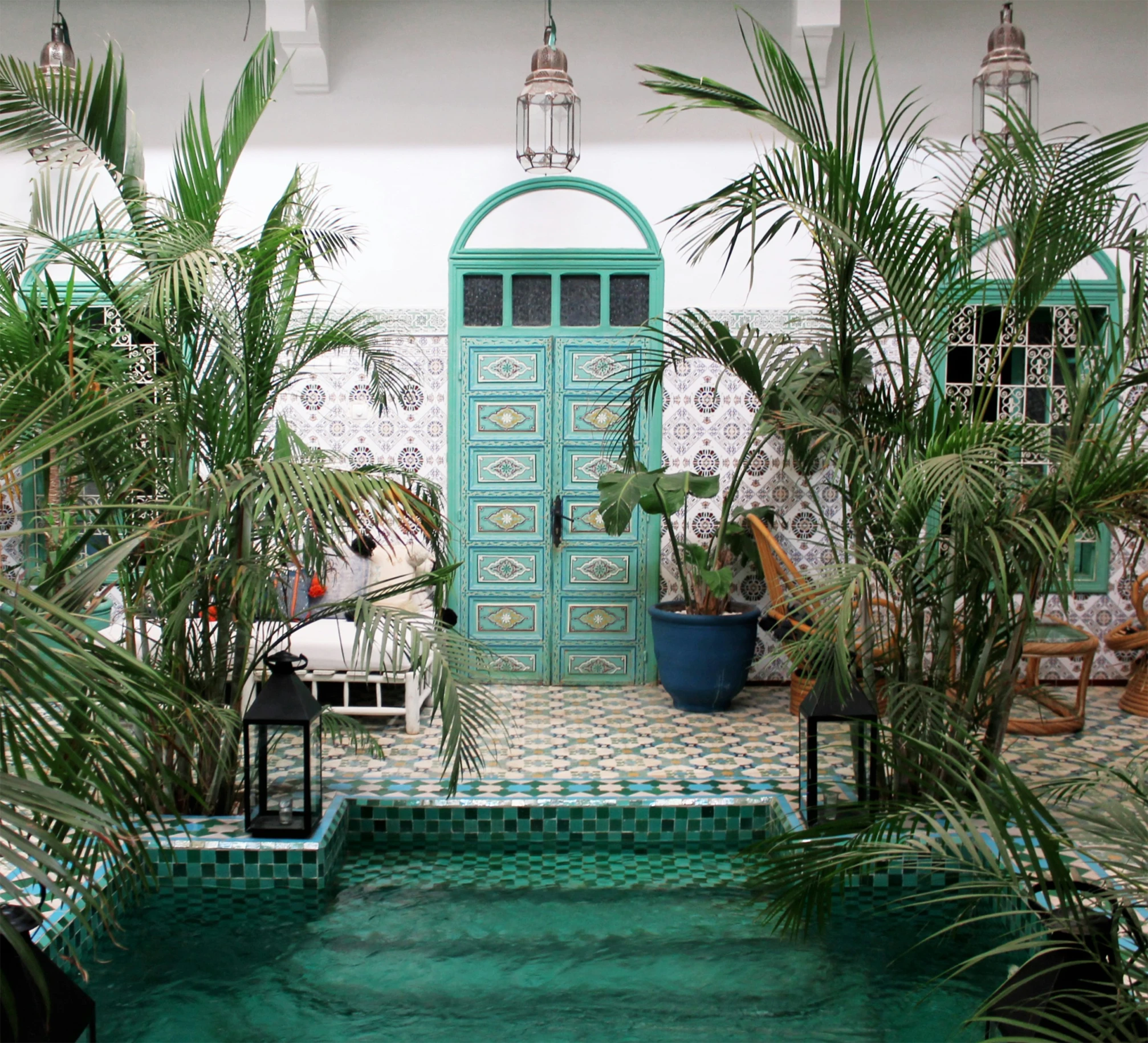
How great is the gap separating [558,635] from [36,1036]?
5.43 meters

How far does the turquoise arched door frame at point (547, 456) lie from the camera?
7.22 meters

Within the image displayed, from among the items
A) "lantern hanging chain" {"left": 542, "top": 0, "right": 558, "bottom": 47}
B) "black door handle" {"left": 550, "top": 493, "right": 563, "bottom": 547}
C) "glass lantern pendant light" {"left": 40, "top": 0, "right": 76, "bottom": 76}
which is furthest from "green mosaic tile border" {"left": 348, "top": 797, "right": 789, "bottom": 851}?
"glass lantern pendant light" {"left": 40, "top": 0, "right": 76, "bottom": 76}

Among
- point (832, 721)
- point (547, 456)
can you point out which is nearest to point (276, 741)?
point (832, 721)

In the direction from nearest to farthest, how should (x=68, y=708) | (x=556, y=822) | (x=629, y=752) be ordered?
(x=68, y=708) → (x=556, y=822) → (x=629, y=752)

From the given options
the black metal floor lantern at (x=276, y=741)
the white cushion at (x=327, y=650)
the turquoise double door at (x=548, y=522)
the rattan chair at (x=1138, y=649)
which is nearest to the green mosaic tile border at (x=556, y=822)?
the black metal floor lantern at (x=276, y=741)

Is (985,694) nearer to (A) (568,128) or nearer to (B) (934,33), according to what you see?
(A) (568,128)

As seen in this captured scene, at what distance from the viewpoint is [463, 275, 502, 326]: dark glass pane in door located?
7.25 meters

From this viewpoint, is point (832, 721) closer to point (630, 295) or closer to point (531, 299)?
point (630, 295)

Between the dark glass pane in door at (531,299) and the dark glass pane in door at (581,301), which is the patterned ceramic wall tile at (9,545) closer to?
the dark glass pane in door at (531,299)

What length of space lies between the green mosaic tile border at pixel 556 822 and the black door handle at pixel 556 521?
2.82m

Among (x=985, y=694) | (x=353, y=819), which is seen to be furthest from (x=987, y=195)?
(x=353, y=819)

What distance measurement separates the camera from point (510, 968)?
3570mm

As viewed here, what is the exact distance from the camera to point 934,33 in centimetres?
713

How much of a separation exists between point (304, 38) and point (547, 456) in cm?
294
